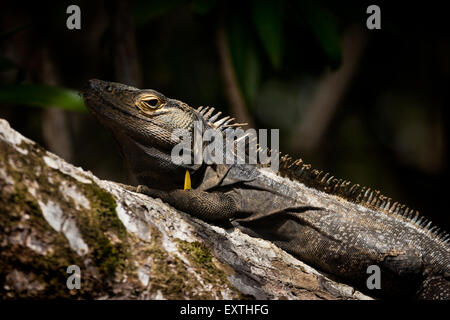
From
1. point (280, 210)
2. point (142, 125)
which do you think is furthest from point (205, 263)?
point (142, 125)

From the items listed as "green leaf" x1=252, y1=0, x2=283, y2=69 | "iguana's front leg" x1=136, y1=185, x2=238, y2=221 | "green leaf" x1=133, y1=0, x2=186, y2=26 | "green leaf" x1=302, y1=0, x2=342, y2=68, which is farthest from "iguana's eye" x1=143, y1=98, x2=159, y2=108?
"green leaf" x1=302, y1=0, x2=342, y2=68

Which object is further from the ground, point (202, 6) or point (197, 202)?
point (202, 6)

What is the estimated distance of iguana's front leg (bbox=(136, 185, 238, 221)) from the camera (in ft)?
10.9

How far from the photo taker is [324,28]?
20.3 ft

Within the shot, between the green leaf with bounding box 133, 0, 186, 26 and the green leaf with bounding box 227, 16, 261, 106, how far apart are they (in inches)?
35.2

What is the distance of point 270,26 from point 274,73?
12.2 ft

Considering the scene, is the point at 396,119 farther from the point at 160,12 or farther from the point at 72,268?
the point at 72,268

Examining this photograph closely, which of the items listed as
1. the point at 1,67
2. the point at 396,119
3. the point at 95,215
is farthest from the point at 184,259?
the point at 396,119

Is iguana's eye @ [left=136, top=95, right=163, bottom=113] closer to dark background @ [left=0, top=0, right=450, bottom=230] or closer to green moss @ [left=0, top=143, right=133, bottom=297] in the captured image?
dark background @ [left=0, top=0, right=450, bottom=230]

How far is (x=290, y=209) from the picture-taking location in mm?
3826

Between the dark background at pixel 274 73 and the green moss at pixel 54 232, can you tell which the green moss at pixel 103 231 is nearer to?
the green moss at pixel 54 232

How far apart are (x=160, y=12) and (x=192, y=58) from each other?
18.2 ft

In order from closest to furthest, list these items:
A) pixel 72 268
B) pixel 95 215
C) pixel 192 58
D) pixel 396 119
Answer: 1. pixel 72 268
2. pixel 95 215
3. pixel 192 58
4. pixel 396 119

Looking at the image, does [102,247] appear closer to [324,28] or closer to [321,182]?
[321,182]
